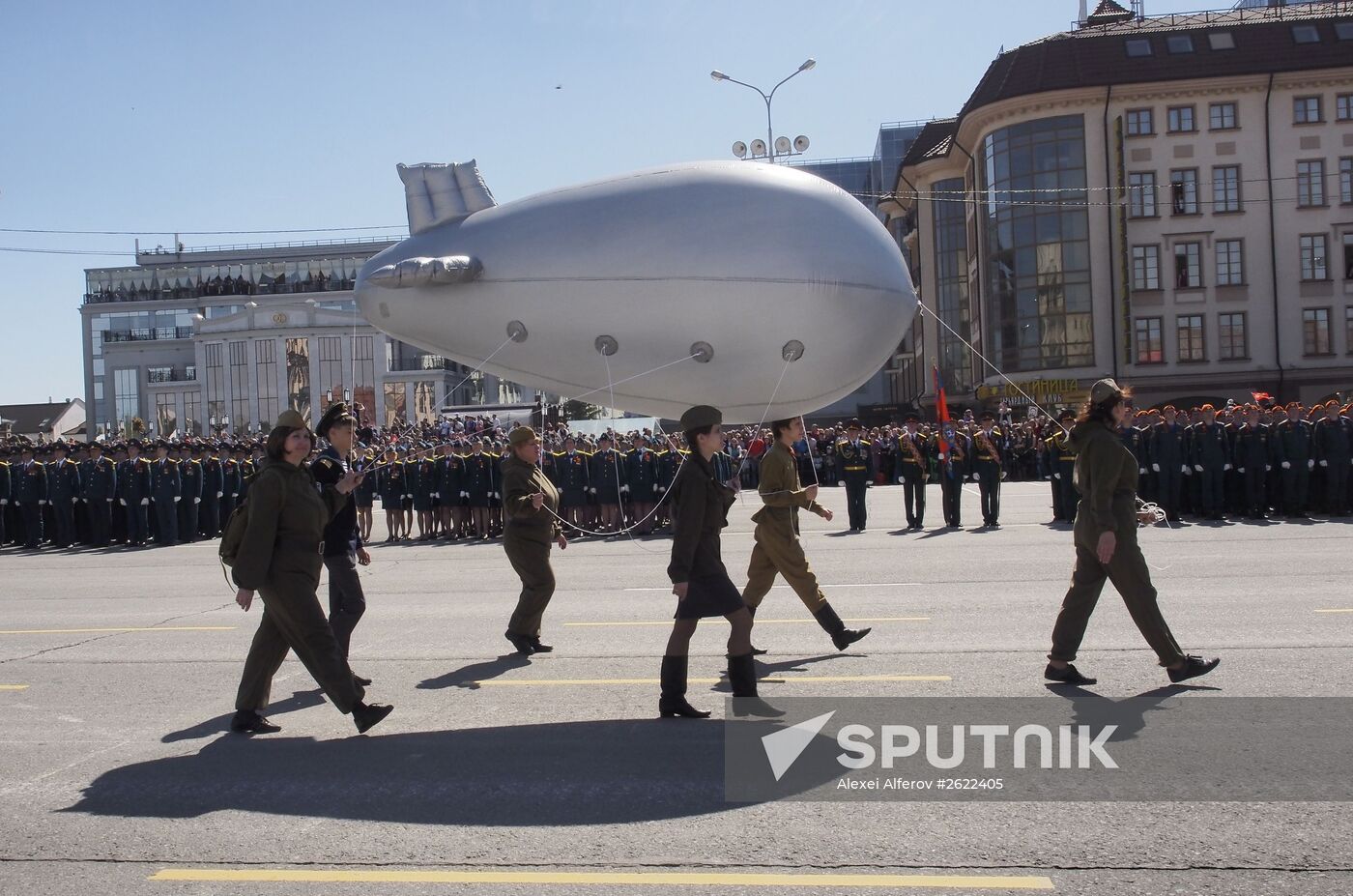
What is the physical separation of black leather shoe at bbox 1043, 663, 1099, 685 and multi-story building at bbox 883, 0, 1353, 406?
117 ft

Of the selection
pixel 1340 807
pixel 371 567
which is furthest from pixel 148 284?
pixel 1340 807

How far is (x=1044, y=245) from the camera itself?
4247 cm

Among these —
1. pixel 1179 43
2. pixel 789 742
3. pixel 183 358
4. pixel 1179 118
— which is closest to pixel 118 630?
pixel 789 742

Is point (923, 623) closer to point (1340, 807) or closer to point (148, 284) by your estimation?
point (1340, 807)

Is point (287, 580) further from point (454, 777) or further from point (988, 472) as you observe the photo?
point (988, 472)

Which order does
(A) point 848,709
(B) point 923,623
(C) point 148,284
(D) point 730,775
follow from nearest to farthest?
1. (D) point 730,775
2. (A) point 848,709
3. (B) point 923,623
4. (C) point 148,284

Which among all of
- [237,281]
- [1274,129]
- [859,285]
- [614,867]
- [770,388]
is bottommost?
[614,867]

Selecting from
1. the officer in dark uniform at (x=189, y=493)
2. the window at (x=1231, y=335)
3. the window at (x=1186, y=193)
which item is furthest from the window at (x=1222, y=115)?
the officer in dark uniform at (x=189, y=493)

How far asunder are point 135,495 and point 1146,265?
113ft

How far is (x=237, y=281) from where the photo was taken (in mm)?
20000

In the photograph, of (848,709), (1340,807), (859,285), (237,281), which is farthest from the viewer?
(237,281)

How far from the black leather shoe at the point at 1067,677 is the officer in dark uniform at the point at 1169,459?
489 inches

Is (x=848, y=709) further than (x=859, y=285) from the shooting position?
No

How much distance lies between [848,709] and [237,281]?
53.2ft
